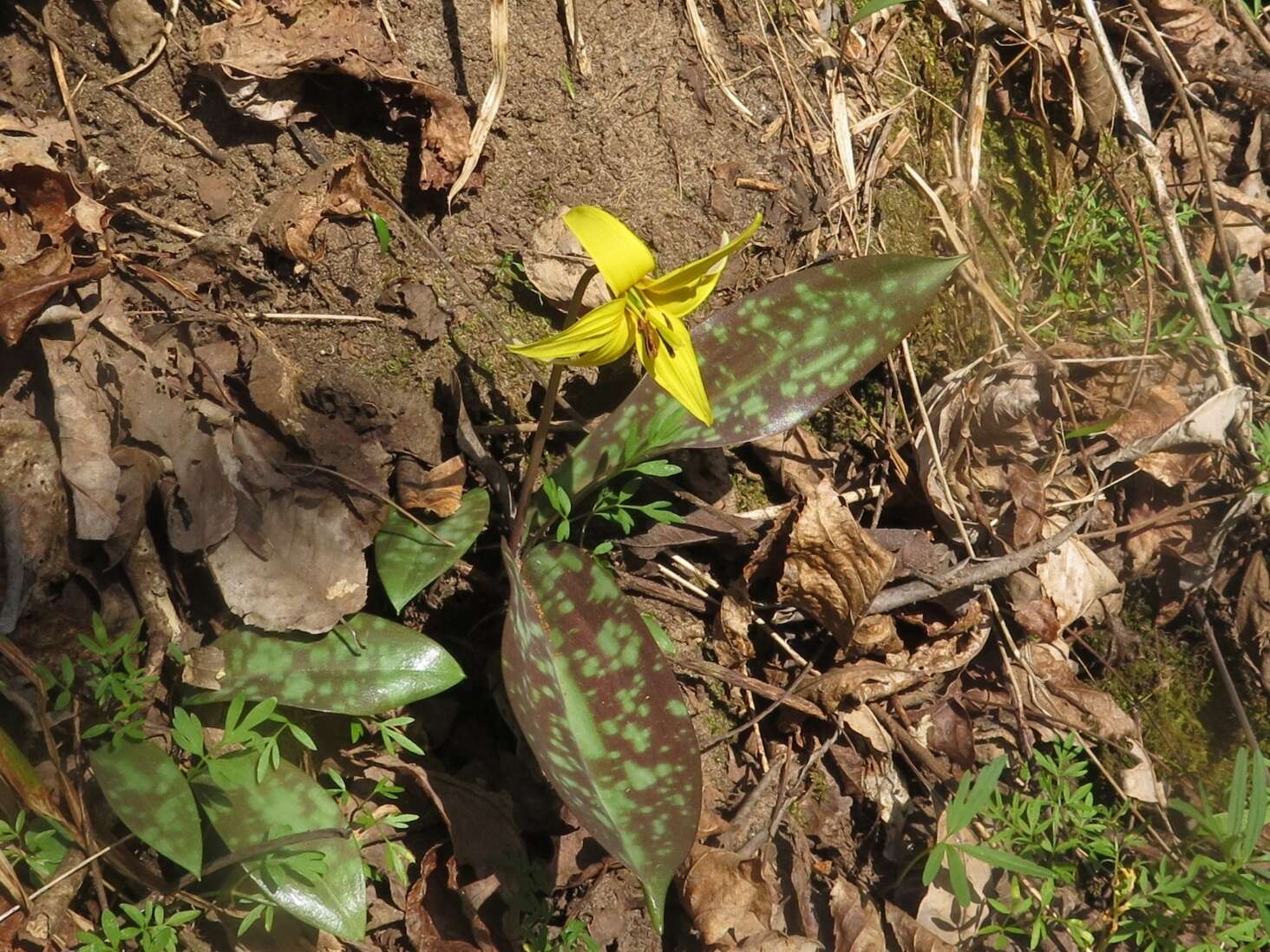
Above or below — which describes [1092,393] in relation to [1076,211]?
below

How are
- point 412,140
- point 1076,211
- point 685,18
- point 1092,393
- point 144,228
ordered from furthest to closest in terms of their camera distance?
point 1076,211 < point 1092,393 < point 685,18 < point 412,140 < point 144,228

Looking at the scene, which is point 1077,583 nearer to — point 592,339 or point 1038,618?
point 1038,618

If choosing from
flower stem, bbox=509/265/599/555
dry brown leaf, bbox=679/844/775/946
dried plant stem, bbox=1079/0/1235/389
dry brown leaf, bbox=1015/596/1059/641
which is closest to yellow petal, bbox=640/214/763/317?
flower stem, bbox=509/265/599/555

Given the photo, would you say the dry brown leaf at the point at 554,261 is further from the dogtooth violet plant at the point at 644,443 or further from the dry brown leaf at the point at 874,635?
the dry brown leaf at the point at 874,635

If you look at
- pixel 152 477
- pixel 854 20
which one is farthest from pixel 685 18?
pixel 152 477

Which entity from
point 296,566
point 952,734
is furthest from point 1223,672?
point 296,566

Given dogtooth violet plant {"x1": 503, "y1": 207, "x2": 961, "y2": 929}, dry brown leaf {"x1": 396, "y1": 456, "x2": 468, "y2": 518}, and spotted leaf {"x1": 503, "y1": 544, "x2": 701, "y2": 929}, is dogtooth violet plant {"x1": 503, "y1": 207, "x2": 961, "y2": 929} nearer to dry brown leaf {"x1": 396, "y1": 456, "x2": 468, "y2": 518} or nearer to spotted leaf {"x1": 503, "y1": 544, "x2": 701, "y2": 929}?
spotted leaf {"x1": 503, "y1": 544, "x2": 701, "y2": 929}

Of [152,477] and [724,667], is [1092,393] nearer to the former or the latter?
[724,667]
